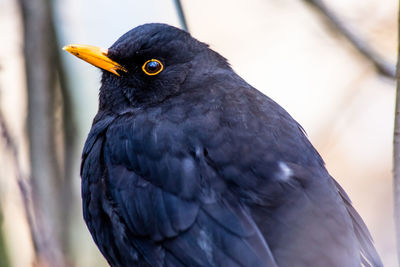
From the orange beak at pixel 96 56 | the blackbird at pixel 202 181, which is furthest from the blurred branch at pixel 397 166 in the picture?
the orange beak at pixel 96 56

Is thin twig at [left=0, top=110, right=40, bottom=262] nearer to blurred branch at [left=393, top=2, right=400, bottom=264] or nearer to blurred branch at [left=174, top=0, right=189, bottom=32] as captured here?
blurred branch at [left=393, top=2, right=400, bottom=264]

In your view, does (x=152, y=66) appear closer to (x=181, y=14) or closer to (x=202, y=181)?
(x=181, y=14)

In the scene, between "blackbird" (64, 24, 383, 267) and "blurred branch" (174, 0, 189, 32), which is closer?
"blackbird" (64, 24, 383, 267)

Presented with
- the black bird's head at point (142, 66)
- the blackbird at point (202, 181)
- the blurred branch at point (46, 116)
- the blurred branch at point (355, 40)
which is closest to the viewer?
the blackbird at point (202, 181)

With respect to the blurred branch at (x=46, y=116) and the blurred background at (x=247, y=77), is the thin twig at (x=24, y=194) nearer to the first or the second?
the blurred background at (x=247, y=77)

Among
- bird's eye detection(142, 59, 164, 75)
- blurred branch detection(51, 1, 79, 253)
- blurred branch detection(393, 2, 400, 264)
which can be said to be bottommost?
blurred branch detection(51, 1, 79, 253)

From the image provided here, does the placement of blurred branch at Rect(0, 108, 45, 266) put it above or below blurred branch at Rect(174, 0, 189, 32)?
below

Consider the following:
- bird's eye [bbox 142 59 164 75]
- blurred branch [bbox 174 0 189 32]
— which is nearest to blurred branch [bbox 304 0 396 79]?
blurred branch [bbox 174 0 189 32]
